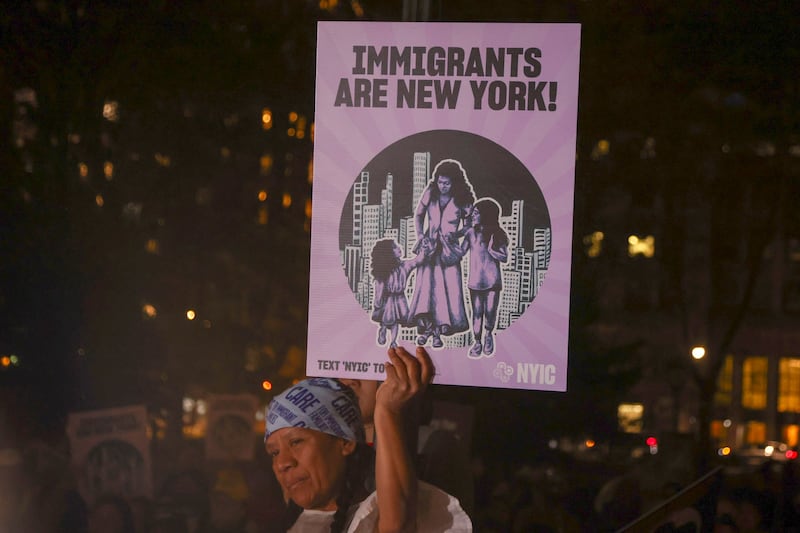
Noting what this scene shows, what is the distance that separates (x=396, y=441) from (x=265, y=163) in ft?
3.09

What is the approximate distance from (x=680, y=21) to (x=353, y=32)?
38.8 inches

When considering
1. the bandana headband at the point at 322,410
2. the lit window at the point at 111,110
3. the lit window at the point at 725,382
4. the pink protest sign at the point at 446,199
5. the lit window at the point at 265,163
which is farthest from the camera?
the lit window at the point at 111,110

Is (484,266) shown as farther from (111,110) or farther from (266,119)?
(111,110)

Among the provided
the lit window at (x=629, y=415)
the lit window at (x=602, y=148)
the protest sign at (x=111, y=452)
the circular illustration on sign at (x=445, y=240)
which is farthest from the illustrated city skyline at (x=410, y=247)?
the protest sign at (x=111, y=452)

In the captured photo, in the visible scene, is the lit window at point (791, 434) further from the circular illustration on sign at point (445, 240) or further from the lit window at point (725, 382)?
the circular illustration on sign at point (445, 240)

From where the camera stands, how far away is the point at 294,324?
290 cm

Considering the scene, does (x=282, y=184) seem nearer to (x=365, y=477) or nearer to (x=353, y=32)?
(x=353, y=32)

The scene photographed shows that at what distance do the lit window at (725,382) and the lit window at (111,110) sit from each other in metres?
2.00

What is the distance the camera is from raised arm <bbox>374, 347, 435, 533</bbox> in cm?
259

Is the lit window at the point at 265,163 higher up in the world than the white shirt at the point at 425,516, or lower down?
higher up

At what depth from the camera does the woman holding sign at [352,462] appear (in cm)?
261

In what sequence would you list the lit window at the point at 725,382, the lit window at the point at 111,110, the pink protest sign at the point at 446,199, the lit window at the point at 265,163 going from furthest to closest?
the lit window at the point at 111,110
the lit window at the point at 265,163
the lit window at the point at 725,382
the pink protest sign at the point at 446,199

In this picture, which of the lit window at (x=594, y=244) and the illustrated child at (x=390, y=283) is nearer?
the illustrated child at (x=390, y=283)

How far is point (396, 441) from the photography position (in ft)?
8.65
